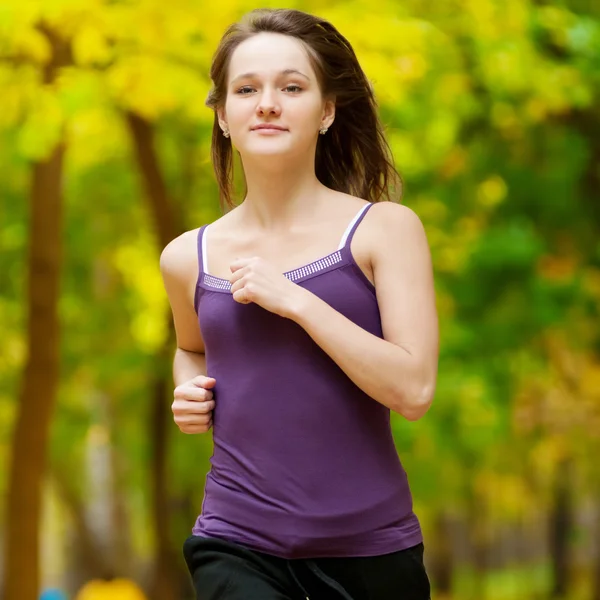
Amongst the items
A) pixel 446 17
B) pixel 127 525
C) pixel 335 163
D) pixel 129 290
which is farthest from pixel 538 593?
pixel 335 163

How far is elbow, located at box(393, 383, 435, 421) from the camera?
287 centimetres

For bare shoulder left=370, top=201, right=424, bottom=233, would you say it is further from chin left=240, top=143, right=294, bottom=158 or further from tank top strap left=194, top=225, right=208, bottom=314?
tank top strap left=194, top=225, right=208, bottom=314

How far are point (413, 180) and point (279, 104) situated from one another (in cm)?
887

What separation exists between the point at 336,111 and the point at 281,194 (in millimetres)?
321

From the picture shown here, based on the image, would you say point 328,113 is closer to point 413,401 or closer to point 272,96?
point 272,96

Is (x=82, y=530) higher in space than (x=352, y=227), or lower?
lower

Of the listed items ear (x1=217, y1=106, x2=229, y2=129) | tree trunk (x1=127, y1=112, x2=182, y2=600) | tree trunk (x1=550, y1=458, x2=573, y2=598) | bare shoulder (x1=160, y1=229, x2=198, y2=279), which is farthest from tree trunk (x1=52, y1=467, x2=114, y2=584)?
ear (x1=217, y1=106, x2=229, y2=129)

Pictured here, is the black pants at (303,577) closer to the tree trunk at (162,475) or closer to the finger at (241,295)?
the finger at (241,295)

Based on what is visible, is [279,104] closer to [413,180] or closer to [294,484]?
[294,484]

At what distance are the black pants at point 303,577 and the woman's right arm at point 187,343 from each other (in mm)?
314

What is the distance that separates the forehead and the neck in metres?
0.23

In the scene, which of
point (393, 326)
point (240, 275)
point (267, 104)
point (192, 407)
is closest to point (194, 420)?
point (192, 407)

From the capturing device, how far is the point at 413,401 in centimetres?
288

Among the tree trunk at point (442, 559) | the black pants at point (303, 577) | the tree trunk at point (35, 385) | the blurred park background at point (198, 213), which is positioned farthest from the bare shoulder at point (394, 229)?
the tree trunk at point (442, 559)
